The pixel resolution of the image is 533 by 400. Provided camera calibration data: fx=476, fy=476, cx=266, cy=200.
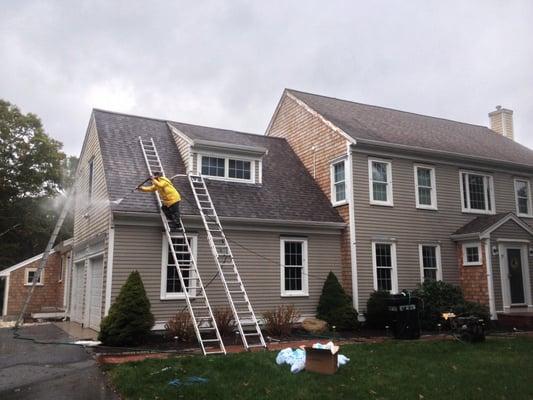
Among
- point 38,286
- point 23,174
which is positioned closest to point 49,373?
point 38,286

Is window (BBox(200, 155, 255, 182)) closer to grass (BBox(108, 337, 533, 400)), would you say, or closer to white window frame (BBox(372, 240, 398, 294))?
white window frame (BBox(372, 240, 398, 294))

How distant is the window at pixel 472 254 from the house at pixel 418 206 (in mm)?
36

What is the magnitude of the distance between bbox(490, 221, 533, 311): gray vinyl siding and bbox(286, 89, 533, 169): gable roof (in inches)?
111

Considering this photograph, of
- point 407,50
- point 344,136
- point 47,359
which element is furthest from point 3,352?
point 407,50

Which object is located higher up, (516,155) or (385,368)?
(516,155)

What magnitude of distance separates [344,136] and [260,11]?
5.91 metres

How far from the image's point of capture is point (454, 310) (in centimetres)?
1447

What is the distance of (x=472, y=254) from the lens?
674 inches

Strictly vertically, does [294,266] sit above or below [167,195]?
below

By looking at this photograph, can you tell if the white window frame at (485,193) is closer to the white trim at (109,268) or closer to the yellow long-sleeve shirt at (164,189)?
the yellow long-sleeve shirt at (164,189)

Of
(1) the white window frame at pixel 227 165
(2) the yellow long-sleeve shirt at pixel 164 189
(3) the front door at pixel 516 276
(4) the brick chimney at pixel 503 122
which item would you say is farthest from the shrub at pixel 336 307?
(4) the brick chimney at pixel 503 122

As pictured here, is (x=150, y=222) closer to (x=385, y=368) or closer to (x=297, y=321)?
(x=297, y=321)

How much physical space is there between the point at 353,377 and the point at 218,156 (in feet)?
31.0

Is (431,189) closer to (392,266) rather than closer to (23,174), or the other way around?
(392,266)
